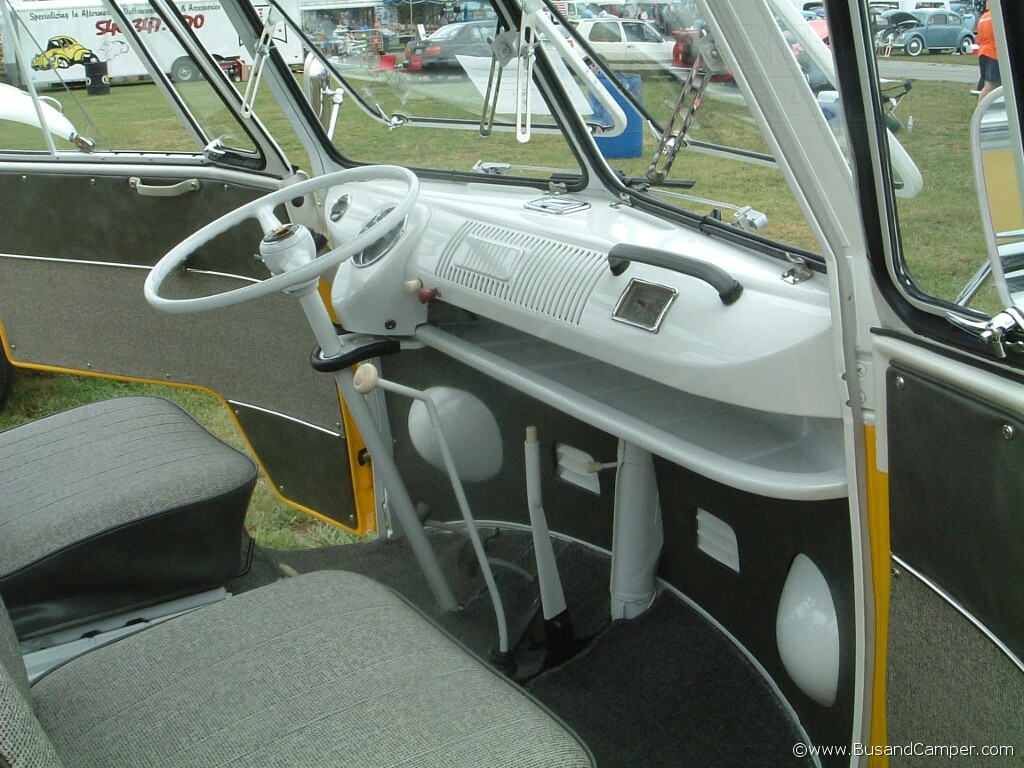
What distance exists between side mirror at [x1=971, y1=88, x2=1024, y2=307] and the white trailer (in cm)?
214

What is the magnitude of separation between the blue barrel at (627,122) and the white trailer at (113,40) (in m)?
1.03

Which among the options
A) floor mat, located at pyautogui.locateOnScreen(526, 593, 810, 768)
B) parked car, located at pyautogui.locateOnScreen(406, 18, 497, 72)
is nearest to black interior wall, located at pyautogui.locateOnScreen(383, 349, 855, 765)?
floor mat, located at pyautogui.locateOnScreen(526, 593, 810, 768)

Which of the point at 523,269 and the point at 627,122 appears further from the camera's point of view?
the point at 627,122

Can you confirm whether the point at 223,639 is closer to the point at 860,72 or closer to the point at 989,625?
the point at 989,625

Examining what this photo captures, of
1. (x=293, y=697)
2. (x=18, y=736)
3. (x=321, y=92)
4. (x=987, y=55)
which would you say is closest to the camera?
(x=987, y=55)

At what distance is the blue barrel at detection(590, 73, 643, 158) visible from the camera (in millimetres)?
2080

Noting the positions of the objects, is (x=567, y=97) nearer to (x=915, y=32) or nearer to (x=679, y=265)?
(x=679, y=265)

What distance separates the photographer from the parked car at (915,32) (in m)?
1.06

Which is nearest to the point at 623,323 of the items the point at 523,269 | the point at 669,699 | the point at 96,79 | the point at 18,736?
the point at 523,269

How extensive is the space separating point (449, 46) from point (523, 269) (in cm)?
73

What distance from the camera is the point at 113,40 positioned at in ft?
10.6

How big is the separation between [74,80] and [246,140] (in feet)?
2.94

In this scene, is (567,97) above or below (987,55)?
below

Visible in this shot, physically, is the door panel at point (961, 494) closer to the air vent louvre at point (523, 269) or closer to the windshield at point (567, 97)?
the windshield at point (567, 97)
